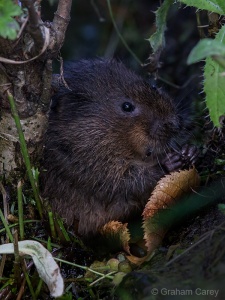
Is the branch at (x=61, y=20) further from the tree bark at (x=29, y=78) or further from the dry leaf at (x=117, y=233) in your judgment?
the dry leaf at (x=117, y=233)

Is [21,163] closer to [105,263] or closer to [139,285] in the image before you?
[105,263]

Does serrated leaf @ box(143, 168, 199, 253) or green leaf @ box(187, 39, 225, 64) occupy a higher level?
green leaf @ box(187, 39, 225, 64)

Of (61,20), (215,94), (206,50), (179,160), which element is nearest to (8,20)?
(61,20)

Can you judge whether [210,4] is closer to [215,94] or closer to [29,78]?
[215,94]

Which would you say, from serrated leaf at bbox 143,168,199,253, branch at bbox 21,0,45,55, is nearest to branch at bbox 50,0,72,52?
branch at bbox 21,0,45,55

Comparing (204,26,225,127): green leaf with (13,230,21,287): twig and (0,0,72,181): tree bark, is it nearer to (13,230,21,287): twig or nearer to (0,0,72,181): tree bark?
(0,0,72,181): tree bark

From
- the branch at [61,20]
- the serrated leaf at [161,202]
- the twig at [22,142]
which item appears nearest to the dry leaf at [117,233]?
the serrated leaf at [161,202]
